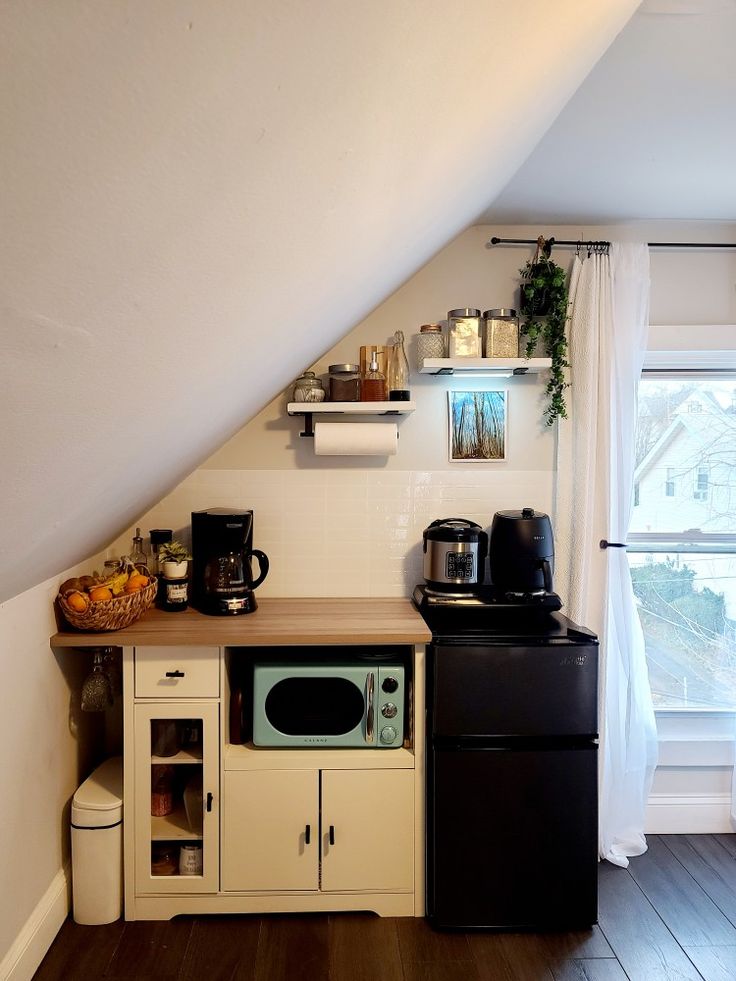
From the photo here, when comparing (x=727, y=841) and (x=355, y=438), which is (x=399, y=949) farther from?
(x=355, y=438)

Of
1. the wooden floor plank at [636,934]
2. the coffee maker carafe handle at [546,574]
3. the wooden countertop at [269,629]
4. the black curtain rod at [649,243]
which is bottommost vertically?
the wooden floor plank at [636,934]

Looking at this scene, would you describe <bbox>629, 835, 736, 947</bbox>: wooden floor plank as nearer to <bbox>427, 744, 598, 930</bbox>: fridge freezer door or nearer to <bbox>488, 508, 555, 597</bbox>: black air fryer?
<bbox>427, 744, 598, 930</bbox>: fridge freezer door

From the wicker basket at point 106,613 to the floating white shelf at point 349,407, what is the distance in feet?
2.78

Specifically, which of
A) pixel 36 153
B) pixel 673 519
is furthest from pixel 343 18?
pixel 673 519

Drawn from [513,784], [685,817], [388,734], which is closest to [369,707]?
[388,734]

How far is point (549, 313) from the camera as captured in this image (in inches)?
119

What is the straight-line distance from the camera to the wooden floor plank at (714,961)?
7.44 feet

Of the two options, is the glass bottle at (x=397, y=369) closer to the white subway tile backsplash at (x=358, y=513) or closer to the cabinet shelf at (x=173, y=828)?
the white subway tile backsplash at (x=358, y=513)

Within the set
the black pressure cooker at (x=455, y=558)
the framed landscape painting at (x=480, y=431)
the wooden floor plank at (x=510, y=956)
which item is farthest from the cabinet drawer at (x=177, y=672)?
the framed landscape painting at (x=480, y=431)

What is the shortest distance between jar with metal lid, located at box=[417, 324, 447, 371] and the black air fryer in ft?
2.15

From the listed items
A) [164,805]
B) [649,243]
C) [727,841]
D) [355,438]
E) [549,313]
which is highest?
[649,243]

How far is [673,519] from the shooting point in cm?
332

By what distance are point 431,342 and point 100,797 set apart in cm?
192

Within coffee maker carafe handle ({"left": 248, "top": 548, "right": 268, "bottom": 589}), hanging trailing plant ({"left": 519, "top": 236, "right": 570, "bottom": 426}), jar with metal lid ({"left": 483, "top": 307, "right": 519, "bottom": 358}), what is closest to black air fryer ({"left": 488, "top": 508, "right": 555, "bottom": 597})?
hanging trailing plant ({"left": 519, "top": 236, "right": 570, "bottom": 426})
